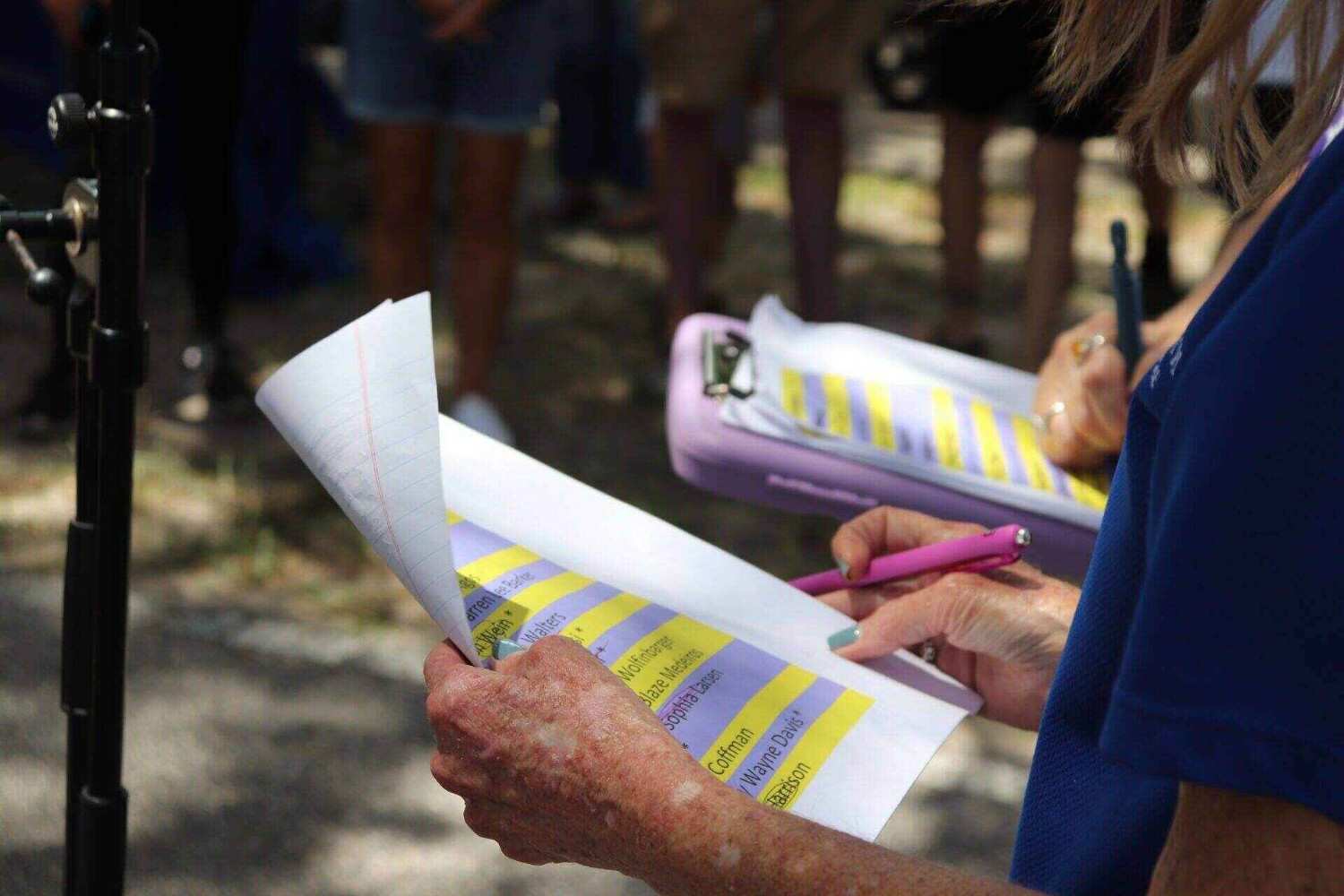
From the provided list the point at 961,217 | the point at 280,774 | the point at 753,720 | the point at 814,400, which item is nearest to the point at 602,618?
the point at 753,720

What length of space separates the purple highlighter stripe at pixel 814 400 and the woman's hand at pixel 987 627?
23 centimetres

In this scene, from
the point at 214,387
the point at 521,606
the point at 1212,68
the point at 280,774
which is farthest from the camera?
the point at 214,387

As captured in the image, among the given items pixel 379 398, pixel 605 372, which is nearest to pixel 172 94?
pixel 605 372

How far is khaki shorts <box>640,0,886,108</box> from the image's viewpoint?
3471 mm

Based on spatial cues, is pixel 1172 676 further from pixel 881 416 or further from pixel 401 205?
pixel 401 205

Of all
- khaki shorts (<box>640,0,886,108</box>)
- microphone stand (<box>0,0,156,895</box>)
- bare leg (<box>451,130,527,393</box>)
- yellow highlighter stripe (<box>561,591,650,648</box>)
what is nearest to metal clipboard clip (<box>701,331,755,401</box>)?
yellow highlighter stripe (<box>561,591,650,648</box>)

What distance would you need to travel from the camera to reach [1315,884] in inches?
23.2

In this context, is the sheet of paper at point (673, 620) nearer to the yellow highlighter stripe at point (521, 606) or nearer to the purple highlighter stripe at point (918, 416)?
the yellow highlighter stripe at point (521, 606)

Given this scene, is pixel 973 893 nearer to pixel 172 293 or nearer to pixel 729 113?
pixel 172 293

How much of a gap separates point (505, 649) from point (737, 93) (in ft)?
9.38

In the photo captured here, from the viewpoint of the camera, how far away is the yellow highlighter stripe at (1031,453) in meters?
1.42

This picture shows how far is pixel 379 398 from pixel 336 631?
6.04 feet

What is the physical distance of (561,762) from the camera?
85 centimetres

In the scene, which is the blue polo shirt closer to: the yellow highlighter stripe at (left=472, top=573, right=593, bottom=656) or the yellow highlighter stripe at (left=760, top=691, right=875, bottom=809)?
the yellow highlighter stripe at (left=760, top=691, right=875, bottom=809)
